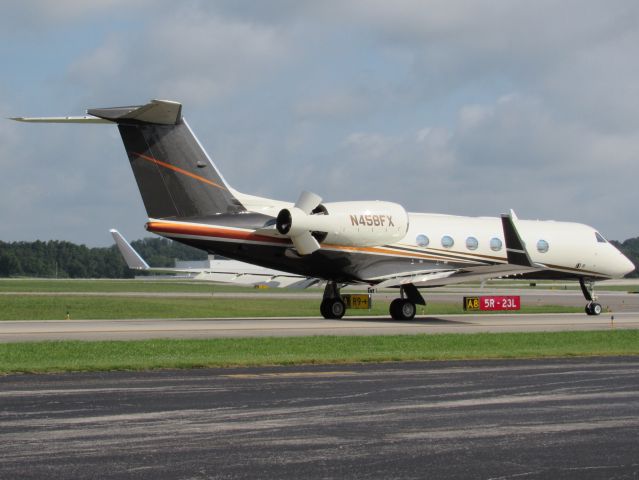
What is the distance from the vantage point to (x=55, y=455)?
9234 millimetres

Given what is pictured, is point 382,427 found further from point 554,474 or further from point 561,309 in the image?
point 561,309

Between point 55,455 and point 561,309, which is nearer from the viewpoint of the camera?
point 55,455

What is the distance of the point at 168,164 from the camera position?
31.0 m

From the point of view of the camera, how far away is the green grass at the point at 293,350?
1909 centimetres

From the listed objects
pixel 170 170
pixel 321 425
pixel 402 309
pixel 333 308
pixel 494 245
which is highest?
pixel 170 170

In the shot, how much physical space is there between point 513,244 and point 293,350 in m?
16.6

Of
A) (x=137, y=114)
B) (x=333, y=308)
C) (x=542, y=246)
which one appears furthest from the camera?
(x=542, y=246)

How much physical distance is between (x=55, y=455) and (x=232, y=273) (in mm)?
32638

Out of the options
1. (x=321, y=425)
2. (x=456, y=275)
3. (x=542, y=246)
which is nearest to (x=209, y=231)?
(x=456, y=275)

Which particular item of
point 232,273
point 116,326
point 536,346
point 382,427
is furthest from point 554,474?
point 232,273

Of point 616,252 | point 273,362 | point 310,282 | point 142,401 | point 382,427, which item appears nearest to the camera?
point 382,427

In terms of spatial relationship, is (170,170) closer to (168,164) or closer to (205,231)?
(168,164)

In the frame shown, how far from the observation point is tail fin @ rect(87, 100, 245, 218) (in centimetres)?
3062

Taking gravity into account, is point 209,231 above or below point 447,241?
above
